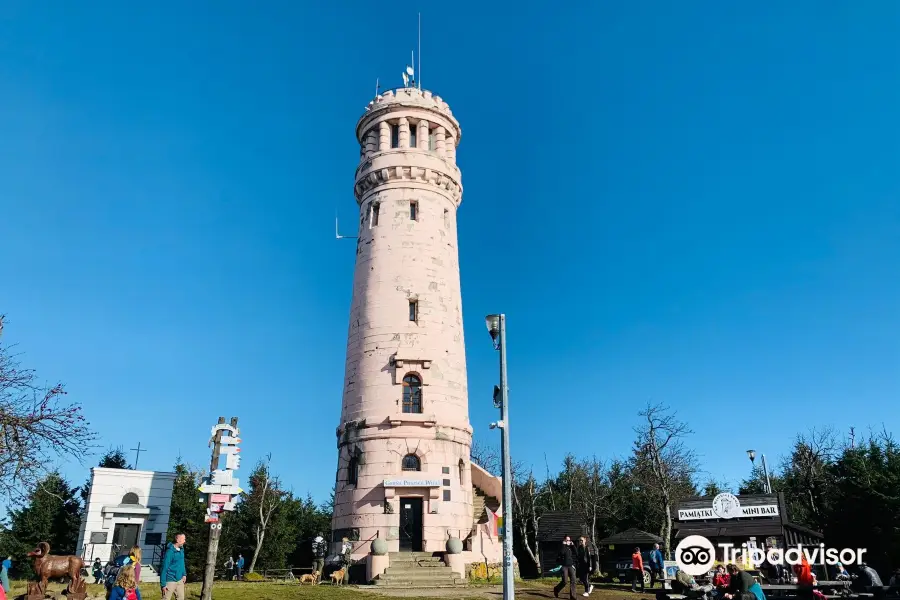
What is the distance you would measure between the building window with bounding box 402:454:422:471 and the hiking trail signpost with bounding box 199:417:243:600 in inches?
516

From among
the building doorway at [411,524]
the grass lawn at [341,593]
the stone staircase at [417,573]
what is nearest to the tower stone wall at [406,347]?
the building doorway at [411,524]

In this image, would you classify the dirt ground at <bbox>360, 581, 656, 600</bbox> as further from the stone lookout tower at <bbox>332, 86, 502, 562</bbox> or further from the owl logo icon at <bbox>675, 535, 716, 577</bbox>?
the stone lookout tower at <bbox>332, 86, 502, 562</bbox>

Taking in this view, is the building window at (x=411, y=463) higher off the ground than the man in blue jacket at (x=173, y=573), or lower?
higher

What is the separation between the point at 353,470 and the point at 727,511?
15552mm

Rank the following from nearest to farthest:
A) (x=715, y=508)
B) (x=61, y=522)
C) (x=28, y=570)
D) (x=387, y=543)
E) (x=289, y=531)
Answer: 1. (x=715, y=508)
2. (x=387, y=543)
3. (x=28, y=570)
4. (x=61, y=522)
5. (x=289, y=531)

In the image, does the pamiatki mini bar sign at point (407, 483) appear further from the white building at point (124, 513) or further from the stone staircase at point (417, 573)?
the white building at point (124, 513)

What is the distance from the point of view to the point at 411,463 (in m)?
29.4

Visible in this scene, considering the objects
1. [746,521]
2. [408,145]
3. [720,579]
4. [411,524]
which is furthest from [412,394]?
[720,579]

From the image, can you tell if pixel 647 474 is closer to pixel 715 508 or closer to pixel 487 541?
pixel 487 541

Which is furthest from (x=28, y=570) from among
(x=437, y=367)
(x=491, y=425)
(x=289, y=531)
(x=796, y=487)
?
(x=796, y=487)

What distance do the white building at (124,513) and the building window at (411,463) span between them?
19669mm

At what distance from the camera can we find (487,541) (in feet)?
98.7

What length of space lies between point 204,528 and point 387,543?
19522mm

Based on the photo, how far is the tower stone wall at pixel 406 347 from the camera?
94.5ft
